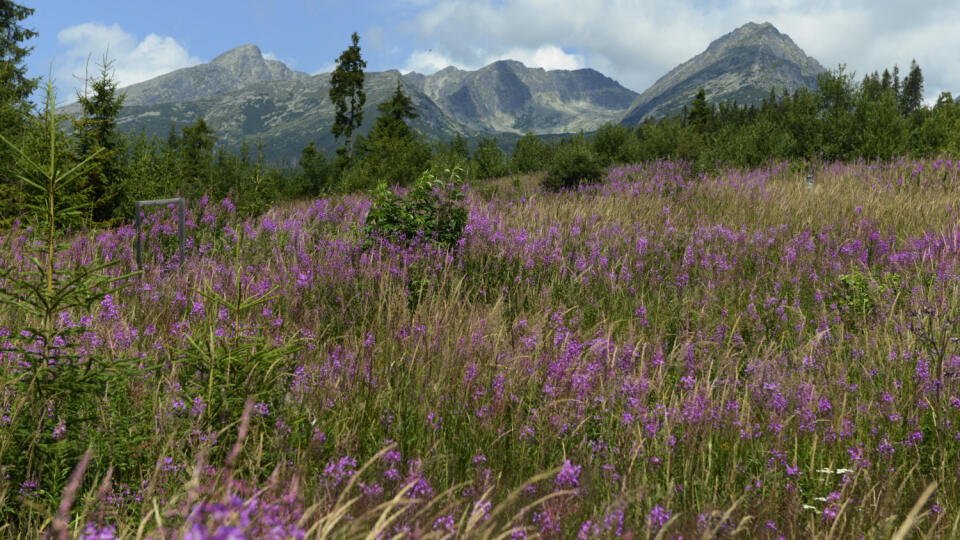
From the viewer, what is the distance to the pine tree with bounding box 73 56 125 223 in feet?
33.4

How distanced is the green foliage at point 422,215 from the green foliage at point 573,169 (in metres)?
7.43

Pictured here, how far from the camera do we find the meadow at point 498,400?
179 centimetres

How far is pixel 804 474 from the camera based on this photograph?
2.24 m

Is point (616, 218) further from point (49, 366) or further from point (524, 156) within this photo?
point (524, 156)

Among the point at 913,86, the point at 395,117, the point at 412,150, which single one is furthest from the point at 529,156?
the point at 913,86

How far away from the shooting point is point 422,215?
5.68 meters

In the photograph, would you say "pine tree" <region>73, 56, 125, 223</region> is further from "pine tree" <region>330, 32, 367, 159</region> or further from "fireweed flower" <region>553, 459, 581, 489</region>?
"pine tree" <region>330, 32, 367, 159</region>

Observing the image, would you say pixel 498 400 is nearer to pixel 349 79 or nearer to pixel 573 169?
pixel 573 169

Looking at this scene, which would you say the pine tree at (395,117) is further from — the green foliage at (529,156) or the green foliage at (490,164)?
the green foliage at (490,164)

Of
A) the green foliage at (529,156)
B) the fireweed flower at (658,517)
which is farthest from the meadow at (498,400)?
the green foliage at (529,156)

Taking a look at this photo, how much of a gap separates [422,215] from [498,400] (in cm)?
334

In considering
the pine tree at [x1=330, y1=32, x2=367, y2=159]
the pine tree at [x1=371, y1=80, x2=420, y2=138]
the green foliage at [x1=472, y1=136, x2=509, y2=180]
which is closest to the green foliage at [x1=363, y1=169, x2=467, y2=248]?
the green foliage at [x1=472, y1=136, x2=509, y2=180]

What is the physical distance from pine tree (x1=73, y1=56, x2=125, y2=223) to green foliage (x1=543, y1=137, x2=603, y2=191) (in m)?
9.24

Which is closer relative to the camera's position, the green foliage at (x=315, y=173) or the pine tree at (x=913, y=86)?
the green foliage at (x=315, y=173)
